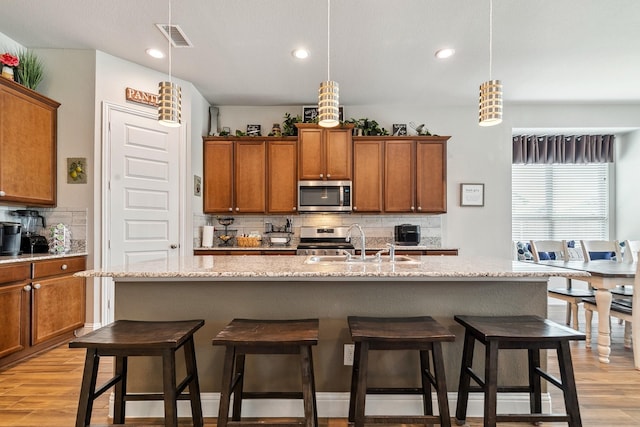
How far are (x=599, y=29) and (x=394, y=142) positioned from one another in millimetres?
2193

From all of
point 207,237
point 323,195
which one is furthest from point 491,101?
point 207,237

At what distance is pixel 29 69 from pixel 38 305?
2112 mm

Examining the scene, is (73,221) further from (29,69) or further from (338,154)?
A: (338,154)

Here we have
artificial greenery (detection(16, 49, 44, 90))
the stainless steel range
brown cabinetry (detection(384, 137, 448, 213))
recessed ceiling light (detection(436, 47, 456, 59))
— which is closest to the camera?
artificial greenery (detection(16, 49, 44, 90))

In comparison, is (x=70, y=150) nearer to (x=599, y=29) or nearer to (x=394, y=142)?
(x=394, y=142)

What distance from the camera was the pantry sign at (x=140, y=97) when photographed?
12.0ft

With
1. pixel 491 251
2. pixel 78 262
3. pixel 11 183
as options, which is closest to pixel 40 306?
pixel 78 262

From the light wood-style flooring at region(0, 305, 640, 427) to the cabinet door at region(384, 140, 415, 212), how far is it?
2285 mm

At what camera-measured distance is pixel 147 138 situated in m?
3.78

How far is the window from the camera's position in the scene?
17.6 feet

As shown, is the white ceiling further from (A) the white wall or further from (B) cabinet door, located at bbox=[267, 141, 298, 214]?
(A) the white wall

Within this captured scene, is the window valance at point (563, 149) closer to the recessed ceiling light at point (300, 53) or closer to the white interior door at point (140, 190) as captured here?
the recessed ceiling light at point (300, 53)

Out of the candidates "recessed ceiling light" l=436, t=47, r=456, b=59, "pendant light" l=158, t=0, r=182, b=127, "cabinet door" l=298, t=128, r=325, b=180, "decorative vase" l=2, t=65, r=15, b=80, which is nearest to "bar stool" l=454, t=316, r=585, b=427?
"pendant light" l=158, t=0, r=182, b=127

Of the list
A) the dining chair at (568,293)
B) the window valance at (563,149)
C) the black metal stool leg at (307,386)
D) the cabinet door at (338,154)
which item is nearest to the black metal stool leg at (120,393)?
the black metal stool leg at (307,386)
